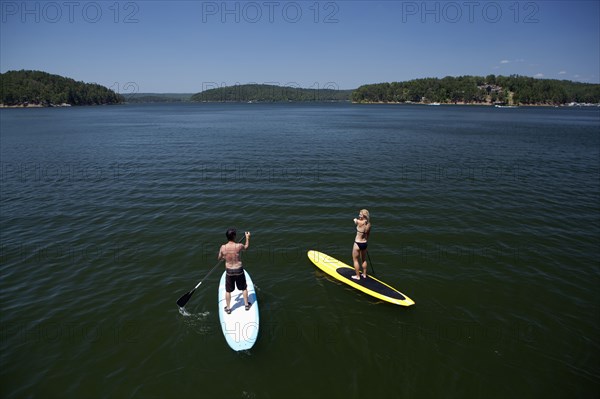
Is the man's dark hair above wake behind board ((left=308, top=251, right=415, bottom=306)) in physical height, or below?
above

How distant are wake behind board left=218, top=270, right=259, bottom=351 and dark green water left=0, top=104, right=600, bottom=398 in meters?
0.43

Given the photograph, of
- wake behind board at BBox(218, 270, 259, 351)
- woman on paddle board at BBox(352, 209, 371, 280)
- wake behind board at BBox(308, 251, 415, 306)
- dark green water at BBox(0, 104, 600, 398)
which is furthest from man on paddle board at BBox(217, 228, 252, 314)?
woman on paddle board at BBox(352, 209, 371, 280)

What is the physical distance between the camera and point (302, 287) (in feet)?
40.5

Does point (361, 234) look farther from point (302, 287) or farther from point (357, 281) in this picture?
point (302, 287)

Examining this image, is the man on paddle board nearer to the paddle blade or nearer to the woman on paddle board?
the paddle blade

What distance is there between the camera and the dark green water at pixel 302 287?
28.0 ft

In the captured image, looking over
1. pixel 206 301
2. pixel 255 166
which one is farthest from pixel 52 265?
pixel 255 166

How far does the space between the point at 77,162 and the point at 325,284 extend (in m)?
32.9

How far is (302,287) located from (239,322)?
3304 millimetres

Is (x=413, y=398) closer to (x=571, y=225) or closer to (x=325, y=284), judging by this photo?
(x=325, y=284)

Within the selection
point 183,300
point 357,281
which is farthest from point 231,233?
point 357,281

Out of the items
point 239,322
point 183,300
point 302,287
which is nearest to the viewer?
point 239,322

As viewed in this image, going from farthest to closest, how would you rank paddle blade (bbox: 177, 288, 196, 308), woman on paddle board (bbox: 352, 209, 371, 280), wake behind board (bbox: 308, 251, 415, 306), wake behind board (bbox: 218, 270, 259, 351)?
woman on paddle board (bbox: 352, 209, 371, 280), wake behind board (bbox: 308, 251, 415, 306), paddle blade (bbox: 177, 288, 196, 308), wake behind board (bbox: 218, 270, 259, 351)

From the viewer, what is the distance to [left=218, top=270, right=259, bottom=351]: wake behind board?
910 centimetres
